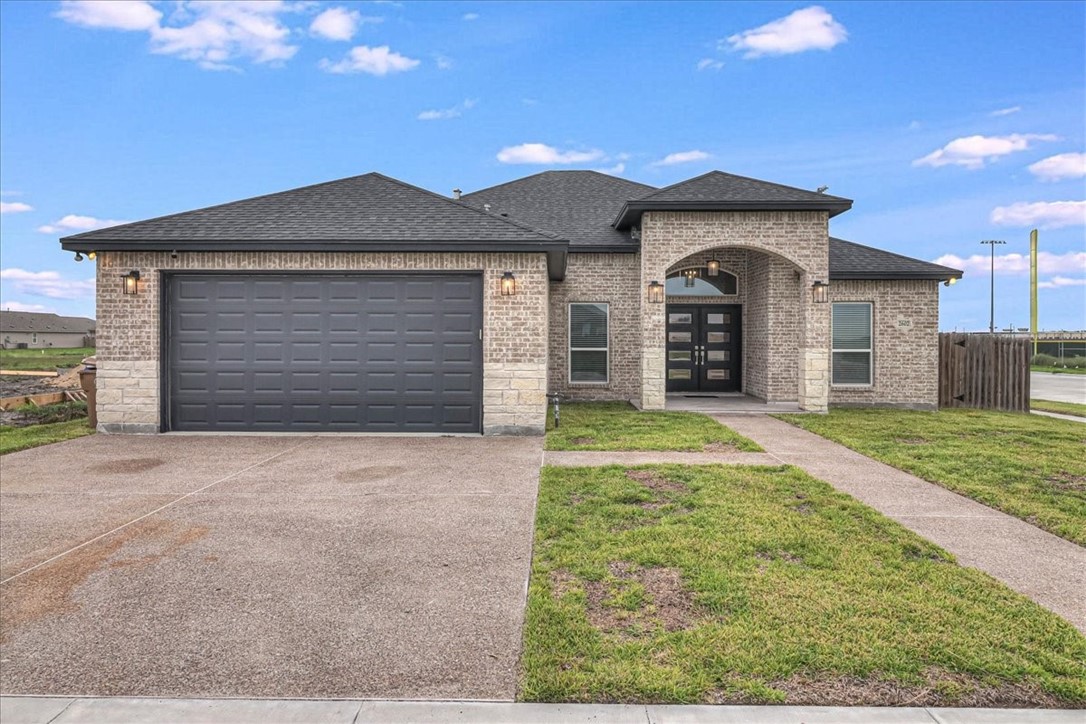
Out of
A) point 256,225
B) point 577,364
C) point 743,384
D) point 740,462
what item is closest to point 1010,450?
point 740,462

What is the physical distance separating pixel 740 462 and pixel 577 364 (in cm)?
740

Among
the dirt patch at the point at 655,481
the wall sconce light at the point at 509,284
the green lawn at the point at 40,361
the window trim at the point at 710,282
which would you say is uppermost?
the window trim at the point at 710,282

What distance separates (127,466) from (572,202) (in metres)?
13.2

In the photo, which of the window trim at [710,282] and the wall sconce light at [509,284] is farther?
the window trim at [710,282]

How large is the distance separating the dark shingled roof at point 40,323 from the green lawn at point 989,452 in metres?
116

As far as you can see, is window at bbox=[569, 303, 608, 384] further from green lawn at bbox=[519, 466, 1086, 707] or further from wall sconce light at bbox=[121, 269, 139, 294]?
green lawn at bbox=[519, 466, 1086, 707]

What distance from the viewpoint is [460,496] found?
571 cm

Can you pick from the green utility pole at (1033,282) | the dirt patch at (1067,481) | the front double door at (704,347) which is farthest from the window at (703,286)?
the green utility pole at (1033,282)

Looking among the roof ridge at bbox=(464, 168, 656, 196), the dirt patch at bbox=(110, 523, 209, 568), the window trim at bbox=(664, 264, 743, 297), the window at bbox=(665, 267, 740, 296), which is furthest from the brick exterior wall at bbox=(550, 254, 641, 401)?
the dirt patch at bbox=(110, 523, 209, 568)

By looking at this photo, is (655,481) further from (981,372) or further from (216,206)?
(981,372)

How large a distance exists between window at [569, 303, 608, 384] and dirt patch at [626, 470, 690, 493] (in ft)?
25.3

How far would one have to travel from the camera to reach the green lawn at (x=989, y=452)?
5406 millimetres

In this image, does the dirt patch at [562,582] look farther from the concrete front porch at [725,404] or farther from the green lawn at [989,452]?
the concrete front porch at [725,404]

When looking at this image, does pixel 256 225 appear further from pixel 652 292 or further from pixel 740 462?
pixel 740 462
